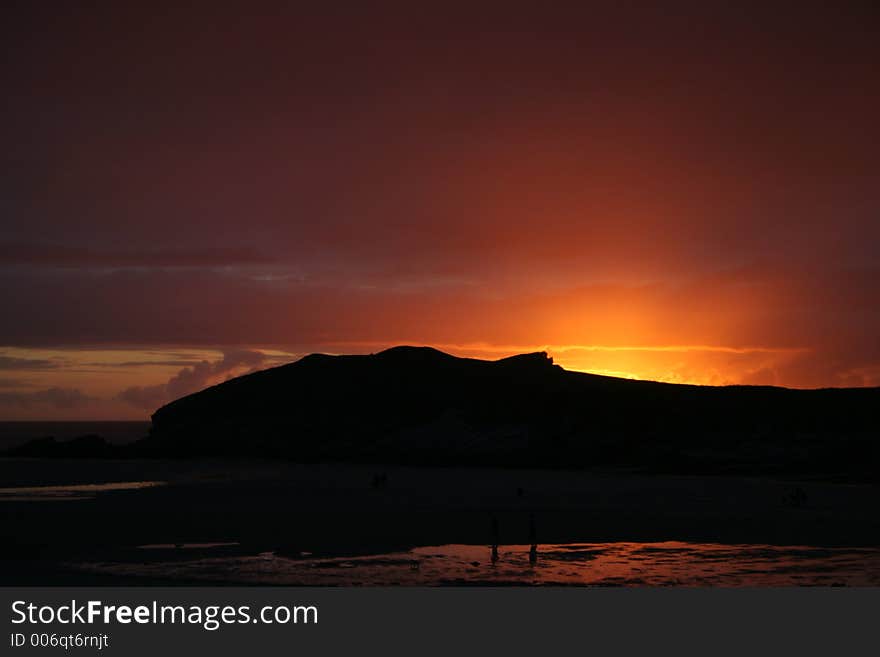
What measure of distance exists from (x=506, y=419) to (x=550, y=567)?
7578 centimetres

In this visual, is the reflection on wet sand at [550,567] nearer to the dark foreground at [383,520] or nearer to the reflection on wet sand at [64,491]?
the dark foreground at [383,520]

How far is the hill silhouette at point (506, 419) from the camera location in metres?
92.1

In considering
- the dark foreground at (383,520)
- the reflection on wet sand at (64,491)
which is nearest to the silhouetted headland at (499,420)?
the dark foreground at (383,520)

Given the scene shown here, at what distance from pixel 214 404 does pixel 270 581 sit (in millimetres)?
107486

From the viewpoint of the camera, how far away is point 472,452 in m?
103

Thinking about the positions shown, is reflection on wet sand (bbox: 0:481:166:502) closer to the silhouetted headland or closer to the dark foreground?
the dark foreground

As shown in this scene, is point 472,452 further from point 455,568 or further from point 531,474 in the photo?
point 455,568

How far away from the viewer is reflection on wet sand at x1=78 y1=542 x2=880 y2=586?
31058mm

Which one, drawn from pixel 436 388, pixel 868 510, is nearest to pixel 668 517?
pixel 868 510

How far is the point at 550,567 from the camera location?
33969 mm

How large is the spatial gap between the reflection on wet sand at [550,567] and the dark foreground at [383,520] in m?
0.23

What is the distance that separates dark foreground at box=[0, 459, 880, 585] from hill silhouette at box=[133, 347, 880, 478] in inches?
636

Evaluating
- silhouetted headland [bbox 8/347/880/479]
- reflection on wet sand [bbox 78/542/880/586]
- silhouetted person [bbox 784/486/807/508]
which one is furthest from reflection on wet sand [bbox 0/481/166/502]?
silhouetted person [bbox 784/486/807/508]

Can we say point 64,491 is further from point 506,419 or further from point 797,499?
point 506,419
